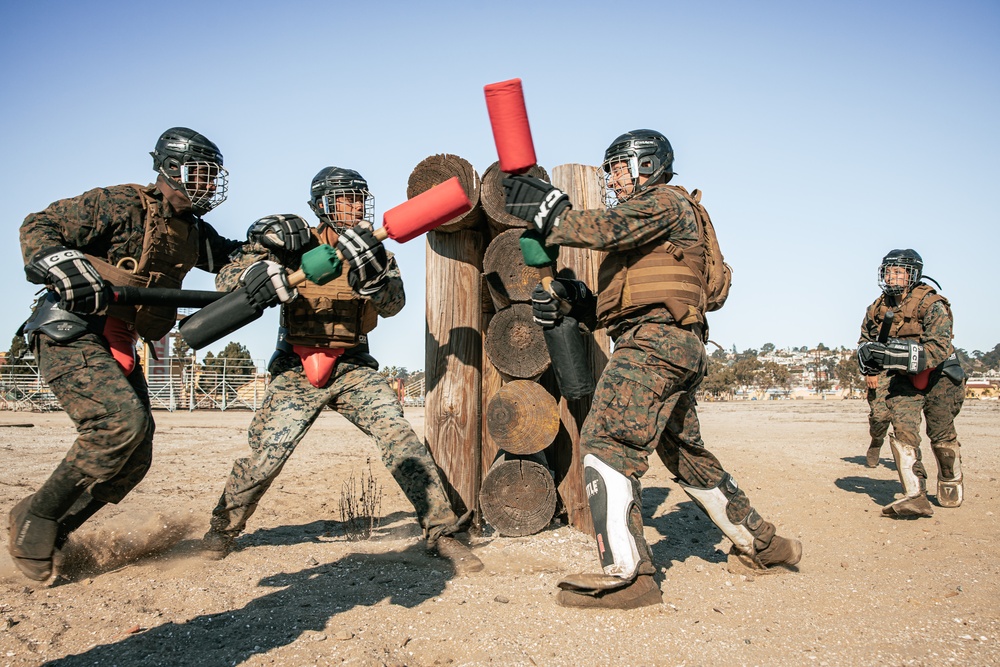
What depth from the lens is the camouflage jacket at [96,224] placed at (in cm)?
407

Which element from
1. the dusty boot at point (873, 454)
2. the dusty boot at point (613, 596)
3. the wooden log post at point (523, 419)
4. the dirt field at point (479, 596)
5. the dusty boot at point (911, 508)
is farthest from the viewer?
the dusty boot at point (873, 454)

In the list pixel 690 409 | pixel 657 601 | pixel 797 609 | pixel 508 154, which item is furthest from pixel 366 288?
pixel 797 609

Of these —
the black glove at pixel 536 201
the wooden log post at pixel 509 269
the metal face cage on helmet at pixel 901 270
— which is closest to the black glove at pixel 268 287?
the black glove at pixel 536 201

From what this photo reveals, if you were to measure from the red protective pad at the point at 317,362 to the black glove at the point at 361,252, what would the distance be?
86 centimetres

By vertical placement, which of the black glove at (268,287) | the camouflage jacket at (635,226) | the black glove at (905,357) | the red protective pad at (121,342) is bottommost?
the black glove at (905,357)

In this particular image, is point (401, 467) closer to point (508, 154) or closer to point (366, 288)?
point (366, 288)

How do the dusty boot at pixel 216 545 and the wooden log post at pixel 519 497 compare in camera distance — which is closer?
the dusty boot at pixel 216 545

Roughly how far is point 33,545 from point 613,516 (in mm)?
3040

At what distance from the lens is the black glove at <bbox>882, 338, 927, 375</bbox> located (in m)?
6.59

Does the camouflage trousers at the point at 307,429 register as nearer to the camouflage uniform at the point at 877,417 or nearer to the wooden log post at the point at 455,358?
the wooden log post at the point at 455,358

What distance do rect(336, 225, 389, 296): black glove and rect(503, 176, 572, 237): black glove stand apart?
724 millimetres

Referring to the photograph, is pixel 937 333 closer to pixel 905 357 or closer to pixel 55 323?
pixel 905 357

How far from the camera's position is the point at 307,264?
12.6 ft

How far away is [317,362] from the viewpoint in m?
4.87
